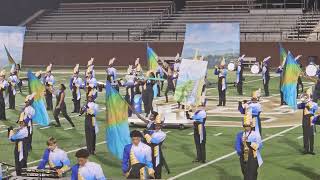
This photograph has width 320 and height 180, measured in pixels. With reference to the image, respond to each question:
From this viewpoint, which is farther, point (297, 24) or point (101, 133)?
point (297, 24)

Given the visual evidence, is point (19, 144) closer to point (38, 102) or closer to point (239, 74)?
point (38, 102)

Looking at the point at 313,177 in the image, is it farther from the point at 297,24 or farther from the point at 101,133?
the point at 297,24

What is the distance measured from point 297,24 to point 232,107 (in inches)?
872

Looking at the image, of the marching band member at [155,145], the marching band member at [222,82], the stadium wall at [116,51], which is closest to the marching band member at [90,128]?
the marching band member at [155,145]

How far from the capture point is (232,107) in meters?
26.8

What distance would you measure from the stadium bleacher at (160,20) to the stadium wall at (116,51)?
3.53ft

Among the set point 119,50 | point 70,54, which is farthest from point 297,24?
point 70,54

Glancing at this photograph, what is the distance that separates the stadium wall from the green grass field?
859 inches

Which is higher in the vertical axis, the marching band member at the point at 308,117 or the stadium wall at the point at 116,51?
the stadium wall at the point at 116,51

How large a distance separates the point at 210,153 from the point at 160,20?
3635cm

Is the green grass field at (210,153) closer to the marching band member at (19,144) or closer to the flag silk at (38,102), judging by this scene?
the flag silk at (38,102)

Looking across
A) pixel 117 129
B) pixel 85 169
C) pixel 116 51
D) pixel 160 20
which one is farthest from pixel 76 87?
pixel 160 20

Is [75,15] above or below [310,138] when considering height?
above

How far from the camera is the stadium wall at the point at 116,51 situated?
44.2m
